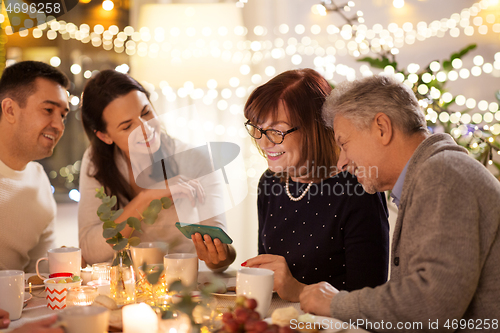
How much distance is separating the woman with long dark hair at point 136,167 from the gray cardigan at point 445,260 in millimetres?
961

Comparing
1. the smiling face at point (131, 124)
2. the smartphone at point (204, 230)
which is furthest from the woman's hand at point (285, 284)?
the smiling face at point (131, 124)

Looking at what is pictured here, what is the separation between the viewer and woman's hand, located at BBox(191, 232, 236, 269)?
1.29 metres

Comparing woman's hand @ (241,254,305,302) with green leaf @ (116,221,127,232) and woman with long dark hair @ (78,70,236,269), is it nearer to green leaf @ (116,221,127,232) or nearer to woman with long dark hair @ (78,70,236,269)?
green leaf @ (116,221,127,232)

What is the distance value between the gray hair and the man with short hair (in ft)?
4.37

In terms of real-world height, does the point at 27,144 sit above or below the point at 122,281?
above

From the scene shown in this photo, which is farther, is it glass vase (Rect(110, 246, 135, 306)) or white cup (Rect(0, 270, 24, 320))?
glass vase (Rect(110, 246, 135, 306))

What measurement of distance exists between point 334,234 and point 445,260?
1.94 feet

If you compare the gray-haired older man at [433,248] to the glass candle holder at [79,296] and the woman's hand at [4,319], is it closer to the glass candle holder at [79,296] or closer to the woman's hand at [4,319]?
the glass candle holder at [79,296]

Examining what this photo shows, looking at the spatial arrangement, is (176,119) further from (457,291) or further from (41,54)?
(457,291)

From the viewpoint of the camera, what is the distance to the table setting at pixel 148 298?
0.65m

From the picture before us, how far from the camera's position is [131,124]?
70.2 inches

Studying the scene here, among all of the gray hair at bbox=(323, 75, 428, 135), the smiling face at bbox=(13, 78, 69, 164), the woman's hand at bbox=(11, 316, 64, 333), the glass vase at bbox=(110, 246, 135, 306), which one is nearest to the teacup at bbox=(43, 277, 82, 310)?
the glass vase at bbox=(110, 246, 135, 306)

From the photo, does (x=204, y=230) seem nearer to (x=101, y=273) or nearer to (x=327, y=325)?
(x=101, y=273)

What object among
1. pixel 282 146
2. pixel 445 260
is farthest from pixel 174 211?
pixel 445 260
